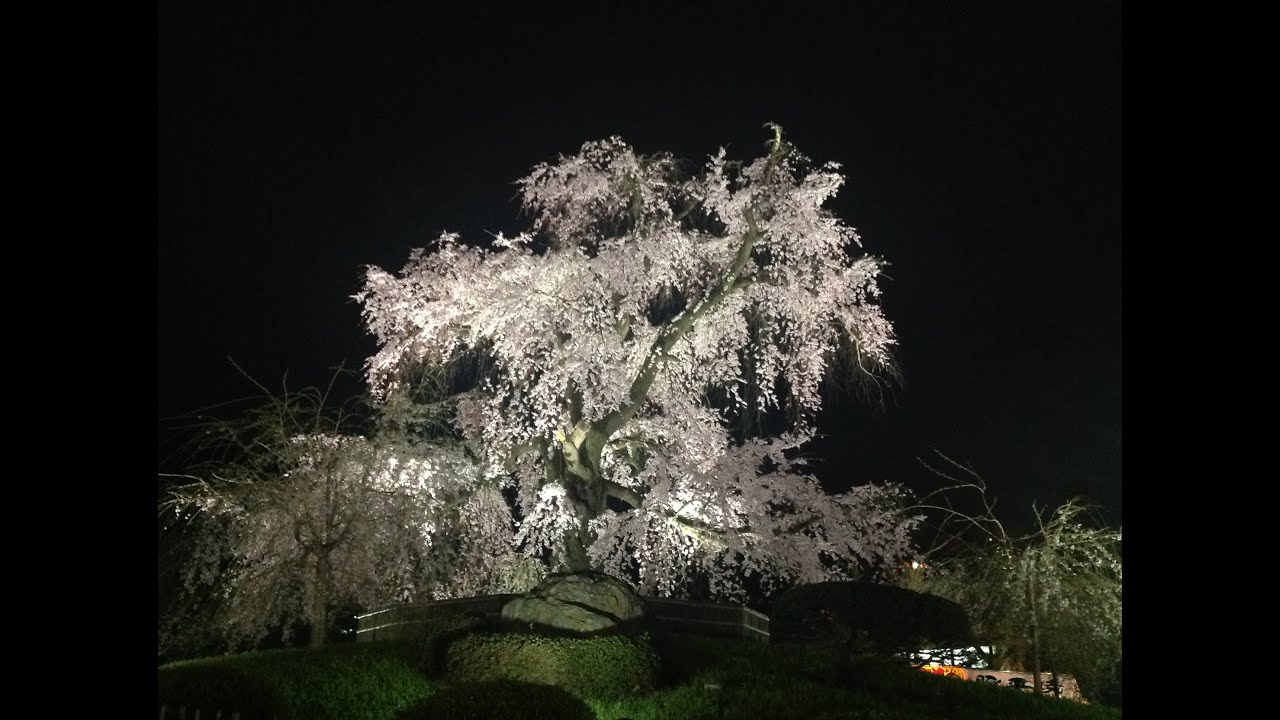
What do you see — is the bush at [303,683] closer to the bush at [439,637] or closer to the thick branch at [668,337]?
the bush at [439,637]

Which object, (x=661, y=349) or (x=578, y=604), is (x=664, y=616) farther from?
(x=661, y=349)

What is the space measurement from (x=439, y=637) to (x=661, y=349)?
5.54 m

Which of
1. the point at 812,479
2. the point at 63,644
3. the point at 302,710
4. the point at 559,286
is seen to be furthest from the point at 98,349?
the point at 812,479

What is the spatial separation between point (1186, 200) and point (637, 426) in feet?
39.5

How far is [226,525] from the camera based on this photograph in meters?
11.9

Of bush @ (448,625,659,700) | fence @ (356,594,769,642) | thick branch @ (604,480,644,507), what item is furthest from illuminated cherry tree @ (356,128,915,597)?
bush @ (448,625,659,700)

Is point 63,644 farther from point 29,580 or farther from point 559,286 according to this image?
point 559,286

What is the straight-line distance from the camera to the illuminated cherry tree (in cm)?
1373

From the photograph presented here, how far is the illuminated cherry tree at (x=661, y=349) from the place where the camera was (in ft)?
45.0

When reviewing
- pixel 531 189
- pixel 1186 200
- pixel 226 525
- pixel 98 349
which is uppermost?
pixel 531 189

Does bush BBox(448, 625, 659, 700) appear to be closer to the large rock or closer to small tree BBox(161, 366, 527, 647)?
the large rock

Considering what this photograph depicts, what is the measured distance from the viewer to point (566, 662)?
9.45 m

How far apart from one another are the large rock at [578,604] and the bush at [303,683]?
1268 mm

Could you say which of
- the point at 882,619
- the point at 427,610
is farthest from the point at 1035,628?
the point at 427,610
